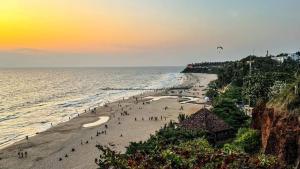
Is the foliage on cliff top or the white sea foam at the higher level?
the foliage on cliff top

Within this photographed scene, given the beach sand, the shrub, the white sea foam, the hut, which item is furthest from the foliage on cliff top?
the white sea foam

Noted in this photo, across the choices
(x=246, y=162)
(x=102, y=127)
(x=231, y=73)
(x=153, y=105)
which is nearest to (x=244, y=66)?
(x=231, y=73)

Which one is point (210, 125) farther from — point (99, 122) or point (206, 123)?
point (99, 122)

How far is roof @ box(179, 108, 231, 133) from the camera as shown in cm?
Answer: 3969

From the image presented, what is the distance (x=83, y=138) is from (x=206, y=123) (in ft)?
68.4

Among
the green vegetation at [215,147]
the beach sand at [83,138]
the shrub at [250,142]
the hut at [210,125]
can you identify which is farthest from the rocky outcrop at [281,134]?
the beach sand at [83,138]

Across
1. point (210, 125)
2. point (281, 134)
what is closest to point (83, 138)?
point (210, 125)

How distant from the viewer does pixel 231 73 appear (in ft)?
383

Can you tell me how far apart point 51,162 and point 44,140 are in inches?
481

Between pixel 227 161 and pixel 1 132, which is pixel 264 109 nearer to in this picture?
pixel 227 161

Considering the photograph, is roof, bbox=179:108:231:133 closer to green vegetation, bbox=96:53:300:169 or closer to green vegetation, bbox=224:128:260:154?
green vegetation, bbox=96:53:300:169

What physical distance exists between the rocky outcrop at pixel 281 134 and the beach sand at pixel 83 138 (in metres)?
16.8

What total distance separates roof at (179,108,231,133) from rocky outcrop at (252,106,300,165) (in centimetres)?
827

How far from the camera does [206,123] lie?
40.3 meters
